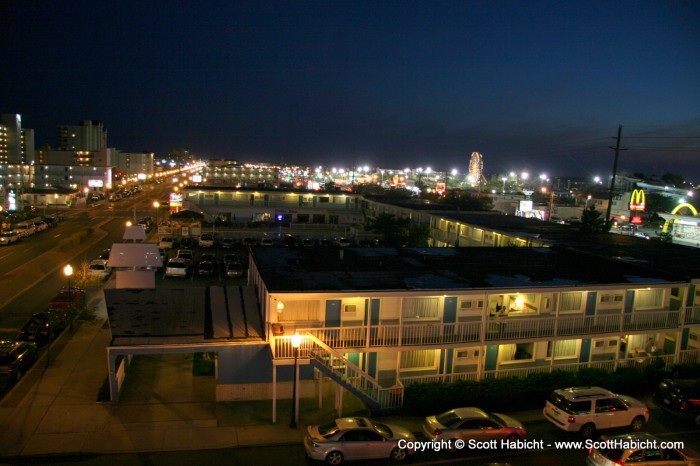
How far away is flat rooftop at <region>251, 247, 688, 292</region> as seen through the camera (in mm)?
17812

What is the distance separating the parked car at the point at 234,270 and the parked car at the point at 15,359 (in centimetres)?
1644

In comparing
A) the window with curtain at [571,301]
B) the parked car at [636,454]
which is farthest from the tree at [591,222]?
the parked car at [636,454]

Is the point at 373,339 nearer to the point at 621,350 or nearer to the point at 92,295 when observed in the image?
the point at 621,350

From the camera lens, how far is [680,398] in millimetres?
16297

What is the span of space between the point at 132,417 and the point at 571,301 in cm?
1661

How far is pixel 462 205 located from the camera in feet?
233

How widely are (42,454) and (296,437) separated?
6.64 meters

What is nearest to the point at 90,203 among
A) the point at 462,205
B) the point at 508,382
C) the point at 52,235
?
the point at 52,235

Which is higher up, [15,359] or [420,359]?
[420,359]

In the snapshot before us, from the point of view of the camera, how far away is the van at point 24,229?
47.4m

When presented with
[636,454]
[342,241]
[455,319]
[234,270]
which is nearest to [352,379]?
[455,319]

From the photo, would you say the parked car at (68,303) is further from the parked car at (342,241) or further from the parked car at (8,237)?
the parked car at (342,241)

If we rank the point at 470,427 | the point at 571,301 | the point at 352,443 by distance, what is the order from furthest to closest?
the point at 571,301
the point at 470,427
the point at 352,443

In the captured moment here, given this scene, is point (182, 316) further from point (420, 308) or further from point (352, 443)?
point (420, 308)
